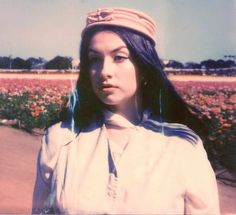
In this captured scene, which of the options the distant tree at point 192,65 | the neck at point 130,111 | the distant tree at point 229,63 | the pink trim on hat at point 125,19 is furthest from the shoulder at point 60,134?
the distant tree at point 229,63

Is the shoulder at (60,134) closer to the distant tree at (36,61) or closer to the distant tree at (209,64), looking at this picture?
the distant tree at (36,61)

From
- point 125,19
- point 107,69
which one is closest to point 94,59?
point 107,69

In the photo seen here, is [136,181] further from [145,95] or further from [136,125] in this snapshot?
[145,95]

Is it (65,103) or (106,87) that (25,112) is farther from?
(106,87)

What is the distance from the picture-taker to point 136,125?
2.10m

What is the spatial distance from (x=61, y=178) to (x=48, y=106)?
38cm

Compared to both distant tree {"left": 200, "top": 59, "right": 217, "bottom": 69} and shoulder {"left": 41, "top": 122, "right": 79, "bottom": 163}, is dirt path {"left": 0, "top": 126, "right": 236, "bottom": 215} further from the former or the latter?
distant tree {"left": 200, "top": 59, "right": 217, "bottom": 69}

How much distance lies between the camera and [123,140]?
81.7 inches

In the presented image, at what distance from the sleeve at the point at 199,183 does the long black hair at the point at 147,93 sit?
0.11 m

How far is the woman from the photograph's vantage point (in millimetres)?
1987

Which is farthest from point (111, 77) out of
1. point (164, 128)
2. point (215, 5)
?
point (215, 5)

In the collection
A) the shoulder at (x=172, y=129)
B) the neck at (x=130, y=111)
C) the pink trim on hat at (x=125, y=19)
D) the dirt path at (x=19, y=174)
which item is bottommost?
the dirt path at (x=19, y=174)

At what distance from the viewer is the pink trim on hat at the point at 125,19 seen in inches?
78.4

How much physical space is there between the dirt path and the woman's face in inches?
16.4
